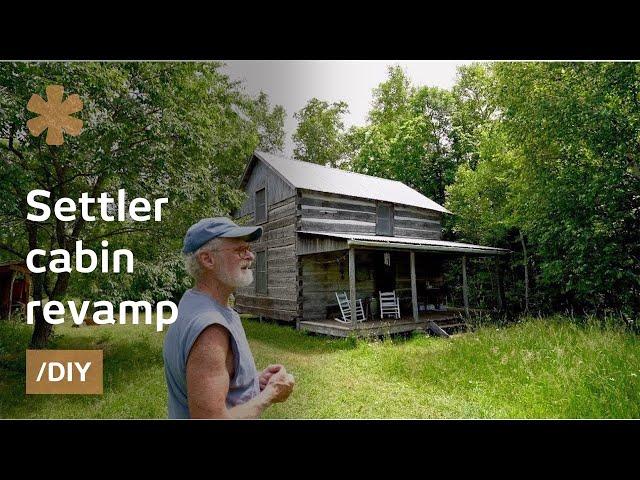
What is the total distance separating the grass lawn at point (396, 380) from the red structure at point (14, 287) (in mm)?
244

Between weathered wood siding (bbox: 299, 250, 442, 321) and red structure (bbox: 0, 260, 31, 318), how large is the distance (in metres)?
4.70

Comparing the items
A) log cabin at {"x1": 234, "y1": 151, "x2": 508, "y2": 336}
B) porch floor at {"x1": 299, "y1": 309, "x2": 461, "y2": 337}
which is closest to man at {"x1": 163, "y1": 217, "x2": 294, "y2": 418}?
log cabin at {"x1": 234, "y1": 151, "x2": 508, "y2": 336}

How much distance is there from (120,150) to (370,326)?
206 inches

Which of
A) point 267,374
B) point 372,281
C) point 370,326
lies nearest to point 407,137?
point 370,326

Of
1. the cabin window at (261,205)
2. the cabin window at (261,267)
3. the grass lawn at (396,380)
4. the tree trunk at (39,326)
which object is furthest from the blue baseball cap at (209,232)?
the cabin window at (261,267)

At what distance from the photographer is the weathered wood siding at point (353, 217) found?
7.72m

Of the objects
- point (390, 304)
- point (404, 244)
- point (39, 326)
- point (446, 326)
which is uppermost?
point (404, 244)

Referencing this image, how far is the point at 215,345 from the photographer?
1.62 metres

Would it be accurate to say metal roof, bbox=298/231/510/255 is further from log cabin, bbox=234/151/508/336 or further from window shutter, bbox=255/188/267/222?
window shutter, bbox=255/188/267/222

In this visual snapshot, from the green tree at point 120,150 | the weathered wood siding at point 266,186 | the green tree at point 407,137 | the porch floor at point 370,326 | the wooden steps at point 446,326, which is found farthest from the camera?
the wooden steps at point 446,326

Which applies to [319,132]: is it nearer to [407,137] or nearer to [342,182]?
[407,137]

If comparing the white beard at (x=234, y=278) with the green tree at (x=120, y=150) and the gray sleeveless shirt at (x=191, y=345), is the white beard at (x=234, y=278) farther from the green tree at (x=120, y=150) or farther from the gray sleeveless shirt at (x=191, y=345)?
the green tree at (x=120, y=150)

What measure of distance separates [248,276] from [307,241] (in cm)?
577
